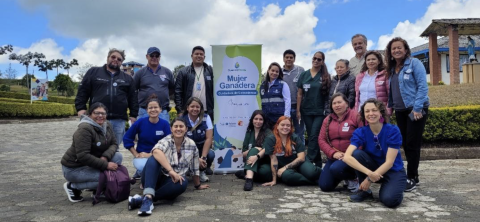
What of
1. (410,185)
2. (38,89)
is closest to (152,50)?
(410,185)

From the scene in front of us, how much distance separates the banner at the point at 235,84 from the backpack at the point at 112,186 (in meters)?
1.97

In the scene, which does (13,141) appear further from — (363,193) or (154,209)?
(363,193)

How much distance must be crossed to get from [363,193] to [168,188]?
2.20 meters

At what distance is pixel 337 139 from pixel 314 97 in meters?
1.01

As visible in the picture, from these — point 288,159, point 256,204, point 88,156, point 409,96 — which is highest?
point 409,96

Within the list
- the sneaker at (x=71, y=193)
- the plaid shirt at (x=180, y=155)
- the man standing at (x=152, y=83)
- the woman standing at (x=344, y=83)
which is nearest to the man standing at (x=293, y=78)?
the woman standing at (x=344, y=83)

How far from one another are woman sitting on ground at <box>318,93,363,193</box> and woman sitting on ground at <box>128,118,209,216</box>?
1.66m

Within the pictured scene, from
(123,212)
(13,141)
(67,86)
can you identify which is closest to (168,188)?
(123,212)

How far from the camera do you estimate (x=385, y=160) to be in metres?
4.04

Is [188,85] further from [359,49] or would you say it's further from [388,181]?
[388,181]

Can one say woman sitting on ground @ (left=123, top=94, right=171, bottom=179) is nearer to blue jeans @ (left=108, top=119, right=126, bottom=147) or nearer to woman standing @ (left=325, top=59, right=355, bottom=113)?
blue jeans @ (left=108, top=119, right=126, bottom=147)

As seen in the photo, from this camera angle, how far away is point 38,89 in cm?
2720

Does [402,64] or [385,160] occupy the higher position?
[402,64]

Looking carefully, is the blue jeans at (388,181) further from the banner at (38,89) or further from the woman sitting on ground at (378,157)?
the banner at (38,89)
